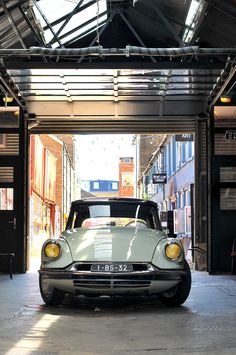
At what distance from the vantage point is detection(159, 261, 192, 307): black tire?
834 cm

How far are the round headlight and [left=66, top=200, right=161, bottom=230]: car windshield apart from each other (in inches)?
44.6

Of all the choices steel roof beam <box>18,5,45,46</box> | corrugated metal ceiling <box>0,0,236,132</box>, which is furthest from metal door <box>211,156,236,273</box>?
steel roof beam <box>18,5,45,46</box>

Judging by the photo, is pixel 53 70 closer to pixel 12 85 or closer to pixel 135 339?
pixel 12 85

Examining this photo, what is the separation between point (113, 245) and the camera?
8.12 m

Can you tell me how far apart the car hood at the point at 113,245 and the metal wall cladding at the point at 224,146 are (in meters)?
6.13

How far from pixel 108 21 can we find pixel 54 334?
7904 millimetres

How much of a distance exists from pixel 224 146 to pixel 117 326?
8.12 m

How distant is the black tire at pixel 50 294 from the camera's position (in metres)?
8.42

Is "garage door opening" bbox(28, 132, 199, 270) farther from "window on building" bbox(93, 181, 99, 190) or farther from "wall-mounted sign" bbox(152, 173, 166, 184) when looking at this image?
"window on building" bbox(93, 181, 99, 190)

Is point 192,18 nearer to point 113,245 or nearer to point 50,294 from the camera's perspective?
point 113,245

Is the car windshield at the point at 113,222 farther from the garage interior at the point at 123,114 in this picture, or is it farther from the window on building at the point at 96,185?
the window on building at the point at 96,185

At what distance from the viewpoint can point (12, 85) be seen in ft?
42.1

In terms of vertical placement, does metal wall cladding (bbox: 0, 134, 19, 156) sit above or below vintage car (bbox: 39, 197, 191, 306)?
above

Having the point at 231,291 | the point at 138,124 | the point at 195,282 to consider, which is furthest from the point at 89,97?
the point at 231,291
